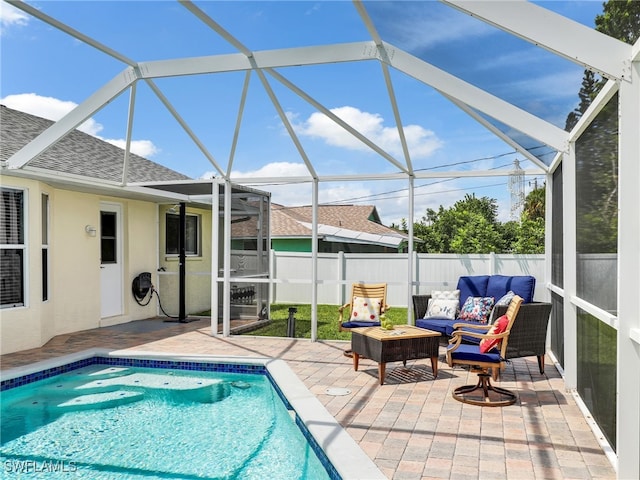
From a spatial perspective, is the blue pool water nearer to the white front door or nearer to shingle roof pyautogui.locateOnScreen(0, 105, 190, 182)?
the white front door

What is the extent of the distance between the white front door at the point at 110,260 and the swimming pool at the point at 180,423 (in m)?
2.91

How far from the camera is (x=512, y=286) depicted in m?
7.33

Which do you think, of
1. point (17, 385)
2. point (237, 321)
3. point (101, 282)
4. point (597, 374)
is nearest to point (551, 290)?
point (597, 374)

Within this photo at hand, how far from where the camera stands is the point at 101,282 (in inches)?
394

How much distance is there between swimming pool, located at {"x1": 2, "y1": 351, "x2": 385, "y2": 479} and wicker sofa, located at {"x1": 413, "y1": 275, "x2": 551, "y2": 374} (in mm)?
2306

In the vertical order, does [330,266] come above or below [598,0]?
below

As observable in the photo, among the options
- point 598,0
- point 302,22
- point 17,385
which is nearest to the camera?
point 598,0

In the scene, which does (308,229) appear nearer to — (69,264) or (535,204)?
(69,264)

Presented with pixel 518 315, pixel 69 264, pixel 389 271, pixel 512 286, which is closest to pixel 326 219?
pixel 389 271

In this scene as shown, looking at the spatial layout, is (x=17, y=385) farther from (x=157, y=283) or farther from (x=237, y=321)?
(x=157, y=283)

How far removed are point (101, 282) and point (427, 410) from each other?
24.1 ft

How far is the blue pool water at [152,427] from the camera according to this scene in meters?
4.21

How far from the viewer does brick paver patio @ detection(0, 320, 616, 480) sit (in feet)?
12.1

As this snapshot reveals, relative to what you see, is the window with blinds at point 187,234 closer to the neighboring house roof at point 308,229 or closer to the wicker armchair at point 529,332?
the neighboring house roof at point 308,229
